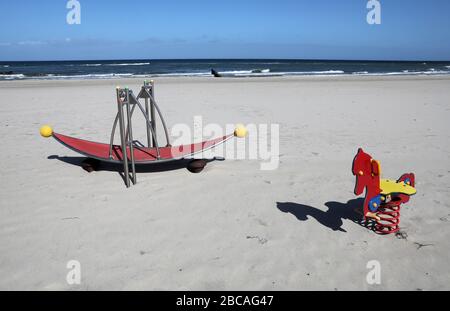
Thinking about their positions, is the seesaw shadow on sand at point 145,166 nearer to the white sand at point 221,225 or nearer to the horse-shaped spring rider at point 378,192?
the white sand at point 221,225

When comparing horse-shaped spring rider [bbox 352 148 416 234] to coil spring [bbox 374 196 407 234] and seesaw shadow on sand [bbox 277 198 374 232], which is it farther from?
seesaw shadow on sand [bbox 277 198 374 232]

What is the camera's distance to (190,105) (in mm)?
12805

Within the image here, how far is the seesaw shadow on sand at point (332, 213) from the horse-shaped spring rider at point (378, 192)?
0.74 ft

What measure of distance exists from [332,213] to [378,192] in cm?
88

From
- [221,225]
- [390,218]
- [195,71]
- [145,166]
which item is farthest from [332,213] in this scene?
[195,71]

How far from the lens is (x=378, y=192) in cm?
339

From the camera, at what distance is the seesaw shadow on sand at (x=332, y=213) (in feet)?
12.8

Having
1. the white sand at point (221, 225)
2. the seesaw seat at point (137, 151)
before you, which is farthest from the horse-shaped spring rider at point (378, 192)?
the seesaw seat at point (137, 151)

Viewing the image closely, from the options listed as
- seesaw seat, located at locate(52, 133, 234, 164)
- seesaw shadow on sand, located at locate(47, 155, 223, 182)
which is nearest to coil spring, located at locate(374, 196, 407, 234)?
seesaw seat, located at locate(52, 133, 234, 164)

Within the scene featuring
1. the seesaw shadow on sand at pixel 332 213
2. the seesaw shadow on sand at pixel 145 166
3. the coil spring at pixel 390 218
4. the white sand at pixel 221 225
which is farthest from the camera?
the seesaw shadow on sand at pixel 145 166

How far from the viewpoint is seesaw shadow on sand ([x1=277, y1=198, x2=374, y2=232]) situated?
390 centimetres

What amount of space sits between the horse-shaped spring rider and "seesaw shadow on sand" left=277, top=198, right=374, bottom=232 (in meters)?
0.23

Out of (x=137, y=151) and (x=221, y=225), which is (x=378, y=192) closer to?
(x=221, y=225)
